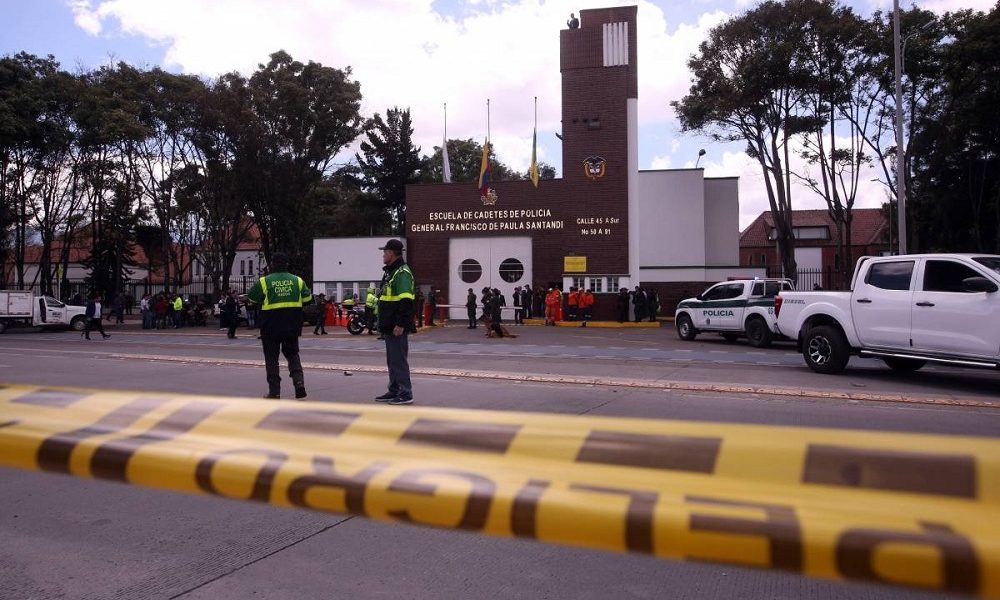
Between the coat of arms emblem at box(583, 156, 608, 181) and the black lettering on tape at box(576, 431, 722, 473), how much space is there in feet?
100

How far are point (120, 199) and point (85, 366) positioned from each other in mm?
27261

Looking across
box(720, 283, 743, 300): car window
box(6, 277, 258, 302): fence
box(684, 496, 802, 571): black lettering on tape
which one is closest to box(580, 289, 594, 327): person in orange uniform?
box(720, 283, 743, 300): car window

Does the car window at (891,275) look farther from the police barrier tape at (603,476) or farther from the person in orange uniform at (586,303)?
the person in orange uniform at (586,303)

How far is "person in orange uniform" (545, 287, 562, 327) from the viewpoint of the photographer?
28.2 m

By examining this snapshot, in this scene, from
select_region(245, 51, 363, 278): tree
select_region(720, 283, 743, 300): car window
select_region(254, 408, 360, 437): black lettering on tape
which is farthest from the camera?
select_region(245, 51, 363, 278): tree

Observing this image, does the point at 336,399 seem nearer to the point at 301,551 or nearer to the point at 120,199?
the point at 301,551

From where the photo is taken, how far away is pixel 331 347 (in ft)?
61.3

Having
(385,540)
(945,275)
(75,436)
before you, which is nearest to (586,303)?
(945,275)

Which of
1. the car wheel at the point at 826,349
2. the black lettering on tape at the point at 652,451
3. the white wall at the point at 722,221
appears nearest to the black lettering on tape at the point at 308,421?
the black lettering on tape at the point at 652,451

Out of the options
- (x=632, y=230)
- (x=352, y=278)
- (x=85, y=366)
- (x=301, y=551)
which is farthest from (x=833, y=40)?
(x=301, y=551)

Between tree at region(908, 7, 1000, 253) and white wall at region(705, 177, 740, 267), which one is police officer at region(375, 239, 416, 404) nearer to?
tree at region(908, 7, 1000, 253)

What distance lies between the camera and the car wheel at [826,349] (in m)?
11.8

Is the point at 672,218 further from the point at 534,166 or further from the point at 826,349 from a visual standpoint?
the point at 826,349

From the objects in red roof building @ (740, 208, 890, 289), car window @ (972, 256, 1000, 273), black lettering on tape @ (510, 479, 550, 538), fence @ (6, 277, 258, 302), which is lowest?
black lettering on tape @ (510, 479, 550, 538)
